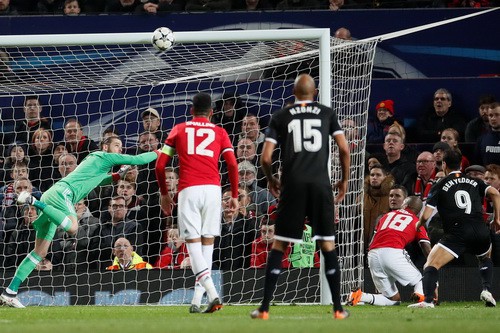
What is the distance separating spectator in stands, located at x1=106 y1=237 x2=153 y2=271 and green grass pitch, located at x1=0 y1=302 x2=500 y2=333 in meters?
2.38

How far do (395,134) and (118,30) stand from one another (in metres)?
4.69

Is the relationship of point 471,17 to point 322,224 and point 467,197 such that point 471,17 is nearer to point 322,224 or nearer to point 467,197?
point 467,197

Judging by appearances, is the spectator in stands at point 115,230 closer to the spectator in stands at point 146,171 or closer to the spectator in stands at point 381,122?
the spectator in stands at point 146,171

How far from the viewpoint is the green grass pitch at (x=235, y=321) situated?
24.0ft

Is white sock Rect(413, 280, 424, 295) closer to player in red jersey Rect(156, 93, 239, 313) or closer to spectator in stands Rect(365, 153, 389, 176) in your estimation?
spectator in stands Rect(365, 153, 389, 176)

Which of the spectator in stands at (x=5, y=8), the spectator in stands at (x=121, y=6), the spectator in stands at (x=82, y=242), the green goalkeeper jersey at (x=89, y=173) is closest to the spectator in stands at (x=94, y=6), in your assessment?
the spectator in stands at (x=121, y=6)

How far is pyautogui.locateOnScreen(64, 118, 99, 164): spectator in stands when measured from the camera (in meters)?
14.0

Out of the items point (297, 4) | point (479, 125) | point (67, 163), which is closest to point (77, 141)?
point (67, 163)

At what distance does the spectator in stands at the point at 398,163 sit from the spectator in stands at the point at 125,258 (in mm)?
3620

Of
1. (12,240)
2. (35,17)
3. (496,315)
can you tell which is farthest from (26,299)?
(496,315)

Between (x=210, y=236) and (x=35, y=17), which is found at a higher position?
(x=35, y=17)

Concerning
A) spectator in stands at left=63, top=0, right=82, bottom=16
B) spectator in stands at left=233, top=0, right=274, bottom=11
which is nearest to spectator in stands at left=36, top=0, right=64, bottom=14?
spectator in stands at left=63, top=0, right=82, bottom=16

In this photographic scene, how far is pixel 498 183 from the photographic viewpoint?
13.5 meters

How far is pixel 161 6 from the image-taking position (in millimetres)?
16203
